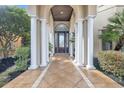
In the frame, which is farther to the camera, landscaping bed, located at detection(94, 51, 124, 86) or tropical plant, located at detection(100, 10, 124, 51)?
tropical plant, located at detection(100, 10, 124, 51)

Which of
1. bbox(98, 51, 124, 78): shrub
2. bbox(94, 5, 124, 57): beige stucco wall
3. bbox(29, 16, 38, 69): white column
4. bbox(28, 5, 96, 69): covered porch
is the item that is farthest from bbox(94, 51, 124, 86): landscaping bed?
bbox(94, 5, 124, 57): beige stucco wall

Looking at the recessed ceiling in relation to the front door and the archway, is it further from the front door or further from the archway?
the front door

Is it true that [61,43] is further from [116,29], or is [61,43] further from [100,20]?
[116,29]

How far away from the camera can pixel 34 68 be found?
32.2 ft

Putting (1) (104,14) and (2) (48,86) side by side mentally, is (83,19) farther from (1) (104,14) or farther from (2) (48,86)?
(2) (48,86)

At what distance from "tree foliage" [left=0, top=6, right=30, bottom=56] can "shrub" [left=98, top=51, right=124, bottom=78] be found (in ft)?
18.4

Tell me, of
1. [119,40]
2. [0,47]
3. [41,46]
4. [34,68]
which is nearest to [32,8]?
Answer: [41,46]

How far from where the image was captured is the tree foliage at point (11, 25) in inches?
423

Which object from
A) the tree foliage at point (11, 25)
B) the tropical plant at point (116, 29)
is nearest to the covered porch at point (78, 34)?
the tropical plant at point (116, 29)

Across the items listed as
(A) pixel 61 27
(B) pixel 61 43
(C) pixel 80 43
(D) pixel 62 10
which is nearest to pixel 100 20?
(C) pixel 80 43

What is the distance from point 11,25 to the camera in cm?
1130

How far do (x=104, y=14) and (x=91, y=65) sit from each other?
13.3 feet

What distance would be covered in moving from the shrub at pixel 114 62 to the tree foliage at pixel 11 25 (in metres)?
5.62

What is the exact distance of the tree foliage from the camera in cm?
1075
